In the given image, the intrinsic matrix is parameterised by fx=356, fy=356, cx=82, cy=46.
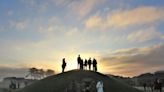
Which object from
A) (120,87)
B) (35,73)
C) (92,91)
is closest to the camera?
(92,91)

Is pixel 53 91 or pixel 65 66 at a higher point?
pixel 65 66

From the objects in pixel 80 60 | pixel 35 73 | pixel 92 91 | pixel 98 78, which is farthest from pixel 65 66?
pixel 35 73

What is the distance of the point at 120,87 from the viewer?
196 ft

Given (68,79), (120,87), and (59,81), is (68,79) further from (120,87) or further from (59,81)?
(120,87)

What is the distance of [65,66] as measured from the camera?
216ft

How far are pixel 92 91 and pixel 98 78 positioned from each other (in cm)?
593

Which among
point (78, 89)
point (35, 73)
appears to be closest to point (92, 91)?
point (78, 89)

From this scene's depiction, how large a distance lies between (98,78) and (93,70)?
5714 millimetres

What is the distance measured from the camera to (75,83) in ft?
190

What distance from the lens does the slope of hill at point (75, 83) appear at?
57031mm

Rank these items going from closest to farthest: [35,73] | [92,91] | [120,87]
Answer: [92,91] → [120,87] → [35,73]

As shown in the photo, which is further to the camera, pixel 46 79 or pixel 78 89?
pixel 46 79

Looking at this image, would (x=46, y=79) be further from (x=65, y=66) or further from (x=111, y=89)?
(x=111, y=89)

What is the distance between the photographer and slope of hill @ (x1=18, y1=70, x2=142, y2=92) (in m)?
57.0
